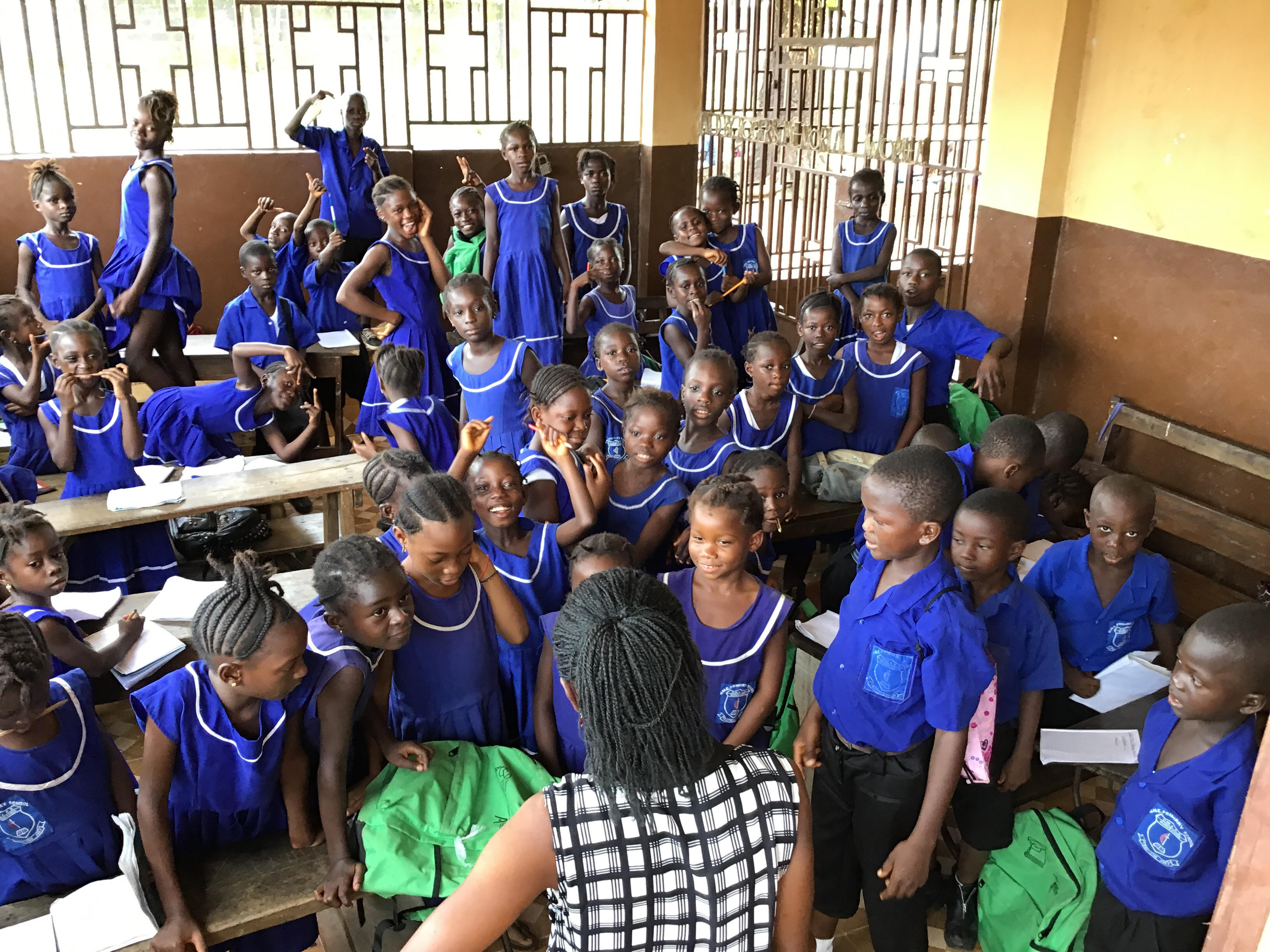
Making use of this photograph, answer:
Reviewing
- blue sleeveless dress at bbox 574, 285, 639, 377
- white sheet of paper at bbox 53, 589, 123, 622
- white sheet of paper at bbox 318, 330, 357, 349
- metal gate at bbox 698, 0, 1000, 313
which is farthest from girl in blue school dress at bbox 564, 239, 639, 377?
white sheet of paper at bbox 53, 589, 123, 622

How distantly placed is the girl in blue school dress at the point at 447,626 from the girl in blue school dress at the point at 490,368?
136cm

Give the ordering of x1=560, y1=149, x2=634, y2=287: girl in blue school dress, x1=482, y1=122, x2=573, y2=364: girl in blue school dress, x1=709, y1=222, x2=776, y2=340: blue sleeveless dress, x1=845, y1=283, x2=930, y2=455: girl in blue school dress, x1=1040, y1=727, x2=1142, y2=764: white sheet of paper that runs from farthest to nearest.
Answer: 1. x1=560, y1=149, x2=634, y2=287: girl in blue school dress
2. x1=482, y1=122, x2=573, y2=364: girl in blue school dress
3. x1=709, y1=222, x2=776, y2=340: blue sleeveless dress
4. x1=845, y1=283, x2=930, y2=455: girl in blue school dress
5. x1=1040, y1=727, x2=1142, y2=764: white sheet of paper

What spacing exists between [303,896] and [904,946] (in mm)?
1310

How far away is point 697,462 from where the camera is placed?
129 inches

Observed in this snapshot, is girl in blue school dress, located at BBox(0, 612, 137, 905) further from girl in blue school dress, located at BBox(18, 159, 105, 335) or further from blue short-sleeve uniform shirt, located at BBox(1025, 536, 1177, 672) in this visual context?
girl in blue school dress, located at BBox(18, 159, 105, 335)

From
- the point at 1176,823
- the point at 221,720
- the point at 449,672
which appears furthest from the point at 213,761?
the point at 1176,823

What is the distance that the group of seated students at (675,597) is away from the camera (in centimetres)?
193

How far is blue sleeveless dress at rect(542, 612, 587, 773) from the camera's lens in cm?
230

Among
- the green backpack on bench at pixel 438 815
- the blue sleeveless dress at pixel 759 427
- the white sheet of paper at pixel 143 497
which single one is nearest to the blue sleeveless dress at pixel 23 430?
the white sheet of paper at pixel 143 497

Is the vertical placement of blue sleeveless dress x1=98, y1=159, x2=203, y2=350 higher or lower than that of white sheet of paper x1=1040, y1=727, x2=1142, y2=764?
higher

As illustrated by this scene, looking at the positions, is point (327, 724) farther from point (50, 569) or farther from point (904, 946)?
point (904, 946)

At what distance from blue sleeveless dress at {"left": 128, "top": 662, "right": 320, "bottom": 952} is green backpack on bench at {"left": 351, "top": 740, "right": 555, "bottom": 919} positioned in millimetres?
211

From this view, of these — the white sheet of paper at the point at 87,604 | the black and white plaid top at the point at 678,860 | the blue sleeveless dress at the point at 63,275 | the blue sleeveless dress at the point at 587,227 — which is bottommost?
the white sheet of paper at the point at 87,604

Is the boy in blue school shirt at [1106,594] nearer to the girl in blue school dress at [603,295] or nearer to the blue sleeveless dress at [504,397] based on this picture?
the blue sleeveless dress at [504,397]
